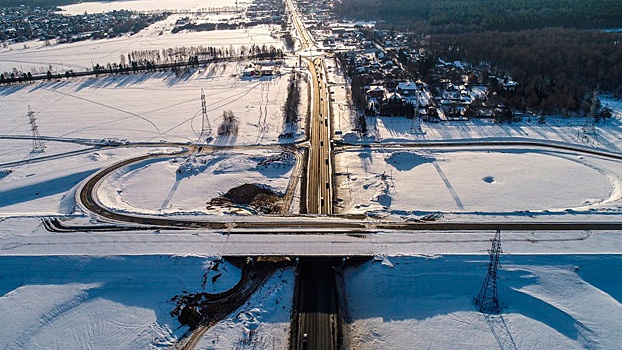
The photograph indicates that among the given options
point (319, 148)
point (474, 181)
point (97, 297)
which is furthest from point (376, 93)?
point (97, 297)

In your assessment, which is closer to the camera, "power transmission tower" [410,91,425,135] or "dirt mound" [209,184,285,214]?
"dirt mound" [209,184,285,214]

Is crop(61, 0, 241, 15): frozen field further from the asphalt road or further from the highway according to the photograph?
the asphalt road

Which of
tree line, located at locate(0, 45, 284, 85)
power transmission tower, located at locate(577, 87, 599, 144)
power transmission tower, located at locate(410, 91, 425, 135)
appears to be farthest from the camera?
tree line, located at locate(0, 45, 284, 85)

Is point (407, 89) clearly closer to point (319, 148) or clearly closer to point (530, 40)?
point (319, 148)

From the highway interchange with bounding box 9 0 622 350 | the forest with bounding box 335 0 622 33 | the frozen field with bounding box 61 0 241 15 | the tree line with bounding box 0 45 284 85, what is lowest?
the highway interchange with bounding box 9 0 622 350

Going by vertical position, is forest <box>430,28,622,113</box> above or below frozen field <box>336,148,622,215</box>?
above

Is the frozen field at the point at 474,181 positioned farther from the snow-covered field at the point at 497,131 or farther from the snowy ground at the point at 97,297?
the snowy ground at the point at 97,297

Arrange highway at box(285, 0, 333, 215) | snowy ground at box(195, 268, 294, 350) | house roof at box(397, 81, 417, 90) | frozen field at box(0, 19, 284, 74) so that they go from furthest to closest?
frozen field at box(0, 19, 284, 74)
house roof at box(397, 81, 417, 90)
highway at box(285, 0, 333, 215)
snowy ground at box(195, 268, 294, 350)

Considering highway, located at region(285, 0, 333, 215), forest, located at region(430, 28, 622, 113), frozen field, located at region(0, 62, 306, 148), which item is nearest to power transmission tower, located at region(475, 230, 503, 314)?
highway, located at region(285, 0, 333, 215)
